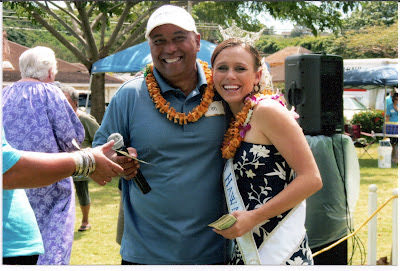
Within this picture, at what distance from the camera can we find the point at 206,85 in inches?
103

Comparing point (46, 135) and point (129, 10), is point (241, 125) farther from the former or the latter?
point (129, 10)

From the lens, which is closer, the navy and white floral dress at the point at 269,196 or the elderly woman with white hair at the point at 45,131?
the navy and white floral dress at the point at 269,196

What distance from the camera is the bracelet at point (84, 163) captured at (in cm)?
219

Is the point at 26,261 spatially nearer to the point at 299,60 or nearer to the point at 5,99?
the point at 5,99

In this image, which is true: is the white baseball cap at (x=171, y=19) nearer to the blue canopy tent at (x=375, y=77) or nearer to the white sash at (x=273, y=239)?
the white sash at (x=273, y=239)

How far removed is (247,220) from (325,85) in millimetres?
2852

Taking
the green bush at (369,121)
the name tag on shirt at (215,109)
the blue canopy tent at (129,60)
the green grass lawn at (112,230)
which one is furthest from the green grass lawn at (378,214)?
the blue canopy tent at (129,60)

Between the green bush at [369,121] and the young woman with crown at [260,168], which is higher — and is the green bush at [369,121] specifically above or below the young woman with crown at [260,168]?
below

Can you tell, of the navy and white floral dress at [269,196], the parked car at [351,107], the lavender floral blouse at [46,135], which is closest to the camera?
the navy and white floral dress at [269,196]

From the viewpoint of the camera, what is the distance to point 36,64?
3.68 meters

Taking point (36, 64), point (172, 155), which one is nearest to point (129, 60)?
point (36, 64)

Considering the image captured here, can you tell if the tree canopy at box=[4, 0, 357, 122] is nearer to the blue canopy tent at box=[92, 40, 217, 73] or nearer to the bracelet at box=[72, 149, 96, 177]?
the blue canopy tent at box=[92, 40, 217, 73]

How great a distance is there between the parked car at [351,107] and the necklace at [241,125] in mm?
18921

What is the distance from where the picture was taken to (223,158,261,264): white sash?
2.34 meters
